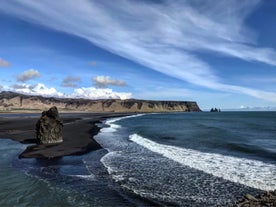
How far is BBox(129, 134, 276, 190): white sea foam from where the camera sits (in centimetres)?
1811

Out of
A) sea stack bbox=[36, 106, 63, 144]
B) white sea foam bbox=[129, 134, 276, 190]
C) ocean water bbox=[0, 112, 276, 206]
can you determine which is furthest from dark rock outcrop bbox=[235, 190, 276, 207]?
sea stack bbox=[36, 106, 63, 144]

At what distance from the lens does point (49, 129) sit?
3666 cm

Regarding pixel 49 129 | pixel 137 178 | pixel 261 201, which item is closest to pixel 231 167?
pixel 137 178

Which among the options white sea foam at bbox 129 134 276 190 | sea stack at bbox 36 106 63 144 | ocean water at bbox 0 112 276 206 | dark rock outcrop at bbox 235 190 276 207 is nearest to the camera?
dark rock outcrop at bbox 235 190 276 207

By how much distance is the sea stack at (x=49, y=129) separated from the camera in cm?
3606

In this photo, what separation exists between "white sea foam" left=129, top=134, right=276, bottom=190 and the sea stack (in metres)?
13.5

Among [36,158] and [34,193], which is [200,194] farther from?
[36,158]

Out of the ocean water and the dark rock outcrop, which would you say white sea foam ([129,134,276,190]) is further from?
the dark rock outcrop

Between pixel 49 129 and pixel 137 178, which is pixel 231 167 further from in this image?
pixel 49 129

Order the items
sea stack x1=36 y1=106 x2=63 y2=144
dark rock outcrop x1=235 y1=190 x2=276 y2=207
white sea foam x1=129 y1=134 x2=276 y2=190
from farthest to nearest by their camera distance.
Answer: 1. sea stack x1=36 y1=106 x2=63 y2=144
2. white sea foam x1=129 y1=134 x2=276 y2=190
3. dark rock outcrop x1=235 y1=190 x2=276 y2=207

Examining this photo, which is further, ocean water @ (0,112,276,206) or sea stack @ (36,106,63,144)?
sea stack @ (36,106,63,144)

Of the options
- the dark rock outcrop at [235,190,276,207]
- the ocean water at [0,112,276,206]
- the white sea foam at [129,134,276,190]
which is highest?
the dark rock outcrop at [235,190,276,207]

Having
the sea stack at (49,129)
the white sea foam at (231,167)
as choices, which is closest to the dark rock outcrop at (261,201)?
the white sea foam at (231,167)

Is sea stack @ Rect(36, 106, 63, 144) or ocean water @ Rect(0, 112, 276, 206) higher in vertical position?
sea stack @ Rect(36, 106, 63, 144)
